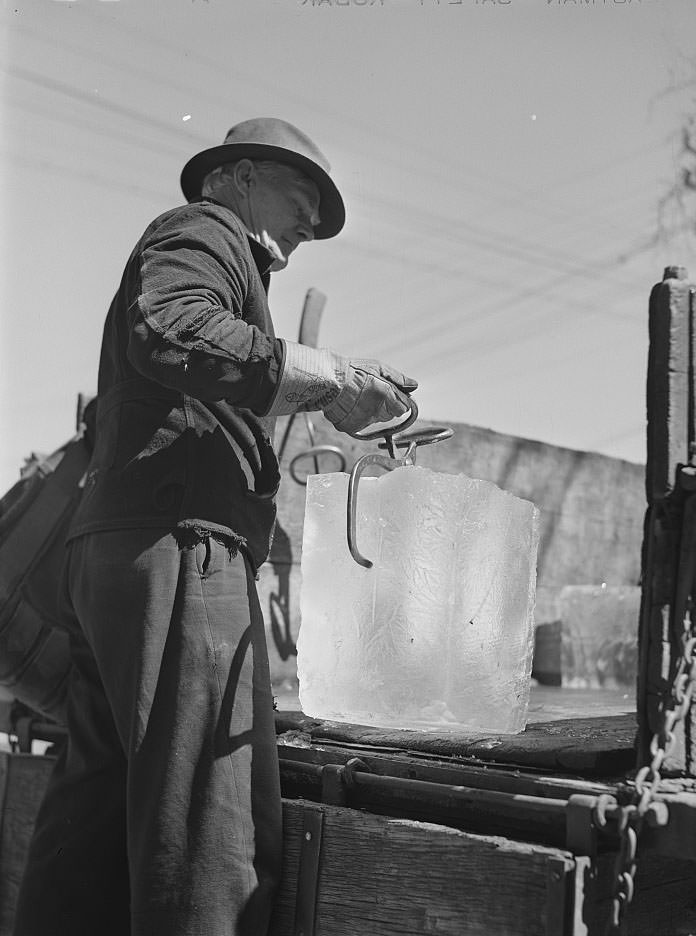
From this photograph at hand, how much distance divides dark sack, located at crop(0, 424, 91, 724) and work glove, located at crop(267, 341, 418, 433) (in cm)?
108

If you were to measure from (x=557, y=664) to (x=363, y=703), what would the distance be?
2472 millimetres

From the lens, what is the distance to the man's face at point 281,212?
8.02 feet

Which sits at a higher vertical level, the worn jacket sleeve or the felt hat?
the felt hat

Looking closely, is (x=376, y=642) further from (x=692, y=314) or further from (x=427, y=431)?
(x=692, y=314)

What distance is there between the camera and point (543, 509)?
498 centimetres

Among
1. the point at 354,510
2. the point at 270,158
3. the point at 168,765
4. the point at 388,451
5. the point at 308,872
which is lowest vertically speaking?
the point at 308,872

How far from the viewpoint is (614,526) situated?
5.29m

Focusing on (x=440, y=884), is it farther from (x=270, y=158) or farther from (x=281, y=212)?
(x=270, y=158)

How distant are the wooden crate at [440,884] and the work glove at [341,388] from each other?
825 millimetres

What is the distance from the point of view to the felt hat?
2.46m

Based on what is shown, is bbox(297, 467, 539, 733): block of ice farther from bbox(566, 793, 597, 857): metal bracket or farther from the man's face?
the man's face

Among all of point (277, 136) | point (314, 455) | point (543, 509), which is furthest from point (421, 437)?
point (543, 509)

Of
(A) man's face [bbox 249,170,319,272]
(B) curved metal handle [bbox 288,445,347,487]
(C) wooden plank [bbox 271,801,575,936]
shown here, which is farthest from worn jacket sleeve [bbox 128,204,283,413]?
(B) curved metal handle [bbox 288,445,347,487]

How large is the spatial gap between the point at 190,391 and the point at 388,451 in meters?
0.53
